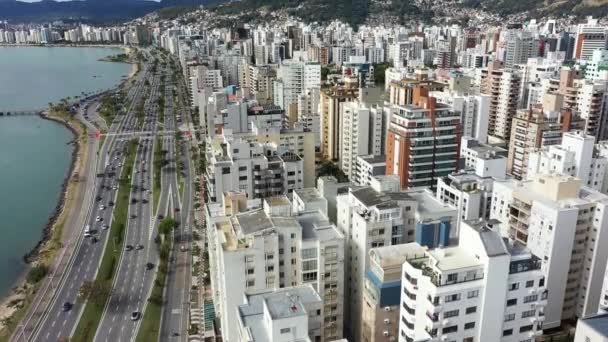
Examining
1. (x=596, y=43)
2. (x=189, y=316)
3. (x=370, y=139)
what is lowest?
(x=189, y=316)

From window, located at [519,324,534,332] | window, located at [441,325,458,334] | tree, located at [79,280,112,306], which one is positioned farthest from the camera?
tree, located at [79,280,112,306]

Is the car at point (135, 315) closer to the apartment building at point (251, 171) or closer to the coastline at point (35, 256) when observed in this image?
the coastline at point (35, 256)

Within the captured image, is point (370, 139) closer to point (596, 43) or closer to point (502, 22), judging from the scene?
point (596, 43)

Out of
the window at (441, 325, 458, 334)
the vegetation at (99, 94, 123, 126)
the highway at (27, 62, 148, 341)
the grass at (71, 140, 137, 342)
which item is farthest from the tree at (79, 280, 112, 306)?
the vegetation at (99, 94, 123, 126)

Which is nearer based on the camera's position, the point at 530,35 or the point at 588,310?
the point at 588,310

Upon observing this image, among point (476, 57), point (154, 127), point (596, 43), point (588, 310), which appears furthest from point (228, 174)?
point (596, 43)

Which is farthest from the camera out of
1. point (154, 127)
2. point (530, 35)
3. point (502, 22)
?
point (502, 22)

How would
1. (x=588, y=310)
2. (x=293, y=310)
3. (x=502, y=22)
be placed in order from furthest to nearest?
1. (x=502, y=22)
2. (x=588, y=310)
3. (x=293, y=310)

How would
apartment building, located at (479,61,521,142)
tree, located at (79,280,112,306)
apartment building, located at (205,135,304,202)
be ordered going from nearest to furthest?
1. tree, located at (79,280,112,306)
2. apartment building, located at (205,135,304,202)
3. apartment building, located at (479,61,521,142)

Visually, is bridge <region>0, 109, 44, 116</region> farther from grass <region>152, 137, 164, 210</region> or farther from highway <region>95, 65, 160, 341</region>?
highway <region>95, 65, 160, 341</region>
